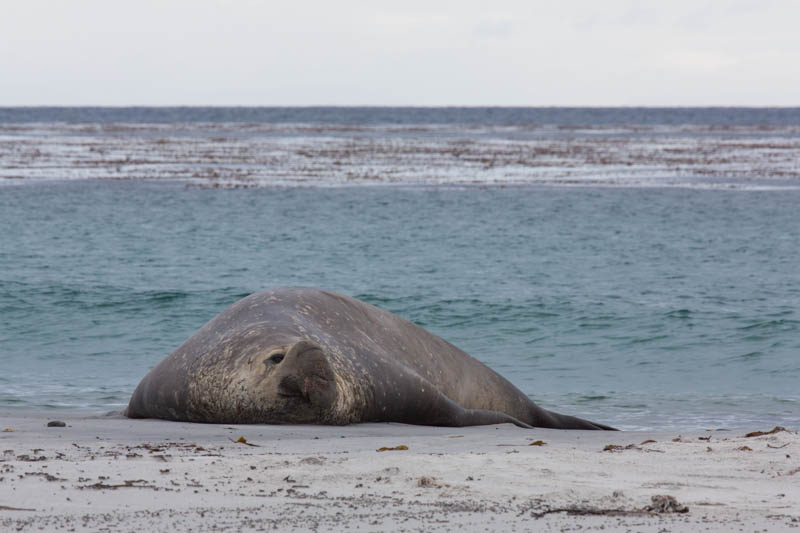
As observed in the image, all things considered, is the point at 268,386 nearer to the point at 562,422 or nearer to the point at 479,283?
the point at 562,422

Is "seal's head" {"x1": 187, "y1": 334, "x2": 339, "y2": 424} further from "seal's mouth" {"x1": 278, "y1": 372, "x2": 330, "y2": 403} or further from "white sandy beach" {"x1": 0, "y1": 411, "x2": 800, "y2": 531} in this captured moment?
"white sandy beach" {"x1": 0, "y1": 411, "x2": 800, "y2": 531}

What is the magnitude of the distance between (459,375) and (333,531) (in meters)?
4.26

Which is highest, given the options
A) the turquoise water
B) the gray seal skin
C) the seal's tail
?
the gray seal skin

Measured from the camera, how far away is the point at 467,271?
1731 centimetres

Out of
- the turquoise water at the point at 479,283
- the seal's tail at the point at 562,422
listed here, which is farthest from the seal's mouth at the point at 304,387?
the turquoise water at the point at 479,283

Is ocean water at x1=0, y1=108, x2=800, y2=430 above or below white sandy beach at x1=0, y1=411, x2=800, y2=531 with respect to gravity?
below

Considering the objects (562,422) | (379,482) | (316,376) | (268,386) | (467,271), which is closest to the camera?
(379,482)

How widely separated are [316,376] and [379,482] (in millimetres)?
1858

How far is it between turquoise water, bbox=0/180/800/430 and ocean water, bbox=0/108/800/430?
5 cm

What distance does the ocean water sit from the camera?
1032 centimetres

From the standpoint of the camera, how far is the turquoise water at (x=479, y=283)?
33.2 ft

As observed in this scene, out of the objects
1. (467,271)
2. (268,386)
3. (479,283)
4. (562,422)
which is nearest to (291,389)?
(268,386)

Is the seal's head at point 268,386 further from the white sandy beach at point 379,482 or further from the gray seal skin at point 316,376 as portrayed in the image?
the white sandy beach at point 379,482

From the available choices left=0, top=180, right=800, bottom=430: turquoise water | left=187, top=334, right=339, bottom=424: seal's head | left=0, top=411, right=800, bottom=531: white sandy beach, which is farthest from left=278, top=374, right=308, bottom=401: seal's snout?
left=0, top=180, right=800, bottom=430: turquoise water
